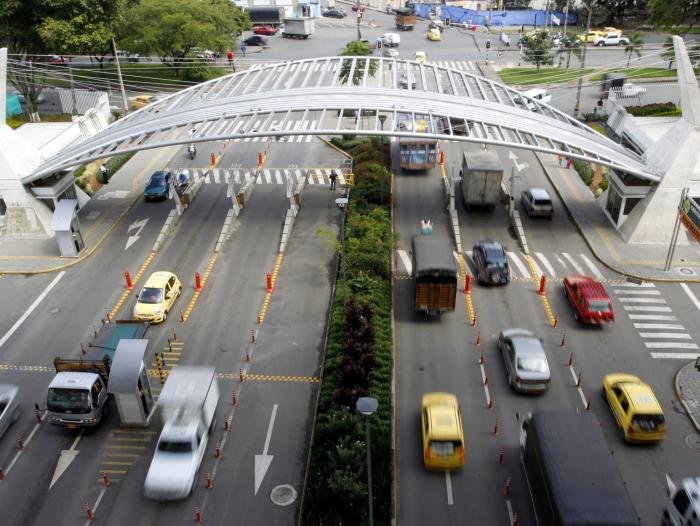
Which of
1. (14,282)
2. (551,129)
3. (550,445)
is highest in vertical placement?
(551,129)

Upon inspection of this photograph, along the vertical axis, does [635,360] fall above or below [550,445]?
below

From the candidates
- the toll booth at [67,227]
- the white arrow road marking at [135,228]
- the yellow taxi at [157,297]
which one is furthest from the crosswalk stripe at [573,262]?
the toll booth at [67,227]

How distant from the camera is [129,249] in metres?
40.3

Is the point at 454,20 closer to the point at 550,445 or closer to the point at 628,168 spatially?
the point at 628,168

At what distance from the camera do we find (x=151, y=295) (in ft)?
109

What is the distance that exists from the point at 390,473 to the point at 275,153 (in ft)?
121

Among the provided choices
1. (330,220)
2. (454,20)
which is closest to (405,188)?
(330,220)

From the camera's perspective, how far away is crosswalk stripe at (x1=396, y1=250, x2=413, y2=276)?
3744 centimetres

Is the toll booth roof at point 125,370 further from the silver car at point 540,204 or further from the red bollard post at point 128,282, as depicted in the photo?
the silver car at point 540,204

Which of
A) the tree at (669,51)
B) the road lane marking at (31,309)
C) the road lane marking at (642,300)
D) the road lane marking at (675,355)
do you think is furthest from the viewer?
the tree at (669,51)

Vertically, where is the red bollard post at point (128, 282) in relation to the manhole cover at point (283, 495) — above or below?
above

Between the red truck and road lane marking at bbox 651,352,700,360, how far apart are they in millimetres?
2697

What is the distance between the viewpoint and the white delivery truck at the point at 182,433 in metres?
22.6

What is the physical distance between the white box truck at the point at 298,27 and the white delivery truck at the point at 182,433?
87.8 meters
